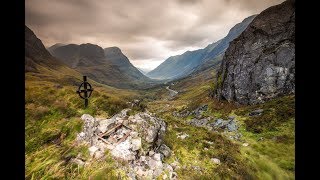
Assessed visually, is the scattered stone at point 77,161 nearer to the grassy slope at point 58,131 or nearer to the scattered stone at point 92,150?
the grassy slope at point 58,131

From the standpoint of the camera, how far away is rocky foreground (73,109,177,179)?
40.1 feet

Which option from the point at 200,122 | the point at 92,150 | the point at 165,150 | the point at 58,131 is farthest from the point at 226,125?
the point at 58,131

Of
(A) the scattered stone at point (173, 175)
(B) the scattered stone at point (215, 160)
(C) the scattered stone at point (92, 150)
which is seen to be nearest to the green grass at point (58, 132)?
(C) the scattered stone at point (92, 150)

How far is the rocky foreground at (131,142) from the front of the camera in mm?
12227

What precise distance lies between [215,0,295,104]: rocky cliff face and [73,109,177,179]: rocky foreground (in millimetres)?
25740

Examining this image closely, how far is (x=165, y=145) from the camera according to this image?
15758mm

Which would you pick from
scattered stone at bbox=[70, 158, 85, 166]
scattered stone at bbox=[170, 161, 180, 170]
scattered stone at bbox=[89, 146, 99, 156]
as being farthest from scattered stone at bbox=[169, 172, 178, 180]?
scattered stone at bbox=[70, 158, 85, 166]

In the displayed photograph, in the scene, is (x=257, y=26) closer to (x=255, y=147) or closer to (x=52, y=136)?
(x=255, y=147)

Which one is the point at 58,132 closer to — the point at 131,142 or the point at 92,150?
the point at 92,150

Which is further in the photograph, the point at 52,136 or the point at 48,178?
the point at 52,136

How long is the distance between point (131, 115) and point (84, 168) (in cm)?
596

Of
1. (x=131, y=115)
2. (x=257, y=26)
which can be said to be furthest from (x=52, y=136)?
(x=257, y=26)

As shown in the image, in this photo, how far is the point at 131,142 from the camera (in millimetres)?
13492

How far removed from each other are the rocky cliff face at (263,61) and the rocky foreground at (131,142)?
2574 cm
